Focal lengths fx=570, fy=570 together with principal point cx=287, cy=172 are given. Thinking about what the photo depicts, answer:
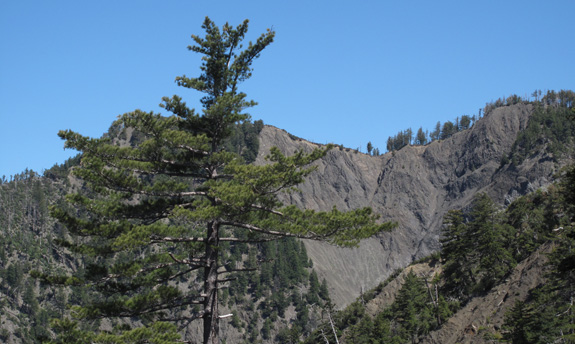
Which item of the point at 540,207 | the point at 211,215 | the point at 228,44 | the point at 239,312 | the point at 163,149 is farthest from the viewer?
the point at 239,312

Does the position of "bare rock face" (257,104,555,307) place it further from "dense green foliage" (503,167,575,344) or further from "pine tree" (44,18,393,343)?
"pine tree" (44,18,393,343)

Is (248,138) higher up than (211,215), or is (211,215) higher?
(248,138)

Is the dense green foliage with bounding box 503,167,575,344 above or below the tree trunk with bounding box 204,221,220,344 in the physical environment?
below

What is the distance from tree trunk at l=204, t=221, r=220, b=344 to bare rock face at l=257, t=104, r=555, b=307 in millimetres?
141530

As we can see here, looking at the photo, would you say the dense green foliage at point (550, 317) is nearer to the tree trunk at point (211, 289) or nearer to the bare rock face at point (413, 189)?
the tree trunk at point (211, 289)

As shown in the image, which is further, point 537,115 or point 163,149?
point 537,115

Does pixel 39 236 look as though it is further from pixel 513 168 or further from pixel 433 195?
pixel 513 168

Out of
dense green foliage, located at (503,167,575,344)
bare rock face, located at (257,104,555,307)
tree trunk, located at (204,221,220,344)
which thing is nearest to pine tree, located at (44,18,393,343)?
tree trunk, located at (204,221,220,344)

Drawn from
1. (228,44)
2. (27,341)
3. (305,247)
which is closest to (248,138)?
(305,247)

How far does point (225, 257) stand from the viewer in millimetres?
143500

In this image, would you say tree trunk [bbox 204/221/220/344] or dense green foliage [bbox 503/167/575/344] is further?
dense green foliage [bbox 503/167/575/344]

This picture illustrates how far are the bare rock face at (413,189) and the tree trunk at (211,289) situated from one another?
14153cm

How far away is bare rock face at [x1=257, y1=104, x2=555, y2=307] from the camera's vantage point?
6378 inches

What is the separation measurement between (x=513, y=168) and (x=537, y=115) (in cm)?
1850
